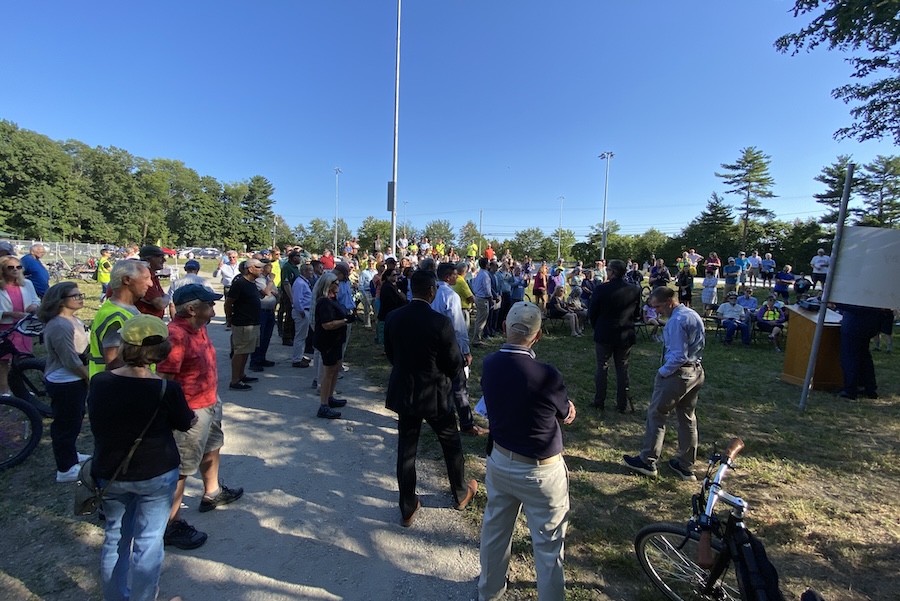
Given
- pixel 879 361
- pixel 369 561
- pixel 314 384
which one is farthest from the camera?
pixel 879 361

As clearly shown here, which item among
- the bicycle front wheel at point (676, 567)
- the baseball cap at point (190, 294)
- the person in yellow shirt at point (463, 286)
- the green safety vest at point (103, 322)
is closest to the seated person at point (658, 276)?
the person in yellow shirt at point (463, 286)

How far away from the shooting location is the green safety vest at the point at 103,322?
2822mm

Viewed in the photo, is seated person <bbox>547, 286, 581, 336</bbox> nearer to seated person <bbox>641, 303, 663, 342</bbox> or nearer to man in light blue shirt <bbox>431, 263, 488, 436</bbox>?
seated person <bbox>641, 303, 663, 342</bbox>

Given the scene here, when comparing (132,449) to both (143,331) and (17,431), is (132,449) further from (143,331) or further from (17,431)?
(17,431)

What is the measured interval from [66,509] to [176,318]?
1988 millimetres

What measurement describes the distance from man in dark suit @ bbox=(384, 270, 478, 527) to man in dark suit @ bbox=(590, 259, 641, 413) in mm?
3074

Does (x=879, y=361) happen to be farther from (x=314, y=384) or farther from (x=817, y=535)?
(x=314, y=384)

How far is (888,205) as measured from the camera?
4019 cm

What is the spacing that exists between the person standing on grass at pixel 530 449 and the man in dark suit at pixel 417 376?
0.81 metres

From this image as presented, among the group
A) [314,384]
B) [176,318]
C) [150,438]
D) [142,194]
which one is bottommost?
[314,384]

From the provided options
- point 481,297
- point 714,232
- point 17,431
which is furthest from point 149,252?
point 714,232

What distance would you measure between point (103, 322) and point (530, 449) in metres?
2.98

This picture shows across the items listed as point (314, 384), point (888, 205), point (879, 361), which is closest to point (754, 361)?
point (879, 361)

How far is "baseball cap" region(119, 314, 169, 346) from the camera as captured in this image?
2025mm
